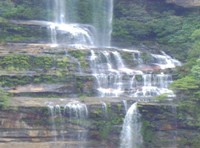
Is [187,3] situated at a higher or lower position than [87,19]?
higher

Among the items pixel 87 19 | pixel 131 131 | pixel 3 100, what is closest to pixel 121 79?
pixel 131 131

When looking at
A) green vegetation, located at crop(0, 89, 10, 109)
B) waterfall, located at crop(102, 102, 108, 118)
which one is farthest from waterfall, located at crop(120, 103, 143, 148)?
green vegetation, located at crop(0, 89, 10, 109)

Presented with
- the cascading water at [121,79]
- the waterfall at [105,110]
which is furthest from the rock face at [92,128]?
the cascading water at [121,79]

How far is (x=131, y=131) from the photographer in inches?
881

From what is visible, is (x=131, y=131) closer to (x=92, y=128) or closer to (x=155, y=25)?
(x=92, y=128)

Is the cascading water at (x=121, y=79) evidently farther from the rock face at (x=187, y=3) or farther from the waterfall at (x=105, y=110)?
the rock face at (x=187, y=3)

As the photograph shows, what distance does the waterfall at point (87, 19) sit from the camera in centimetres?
2961

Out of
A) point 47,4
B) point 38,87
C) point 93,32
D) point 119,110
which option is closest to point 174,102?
point 119,110

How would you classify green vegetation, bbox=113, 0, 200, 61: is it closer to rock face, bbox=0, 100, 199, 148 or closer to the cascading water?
the cascading water

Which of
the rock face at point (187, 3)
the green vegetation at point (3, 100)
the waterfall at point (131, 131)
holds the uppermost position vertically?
the rock face at point (187, 3)

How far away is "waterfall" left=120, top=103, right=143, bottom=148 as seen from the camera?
73.3 feet

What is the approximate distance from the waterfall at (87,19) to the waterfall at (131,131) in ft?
24.3

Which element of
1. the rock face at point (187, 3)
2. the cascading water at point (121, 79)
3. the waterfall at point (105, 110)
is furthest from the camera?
the rock face at point (187, 3)

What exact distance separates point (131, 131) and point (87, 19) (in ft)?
36.0
